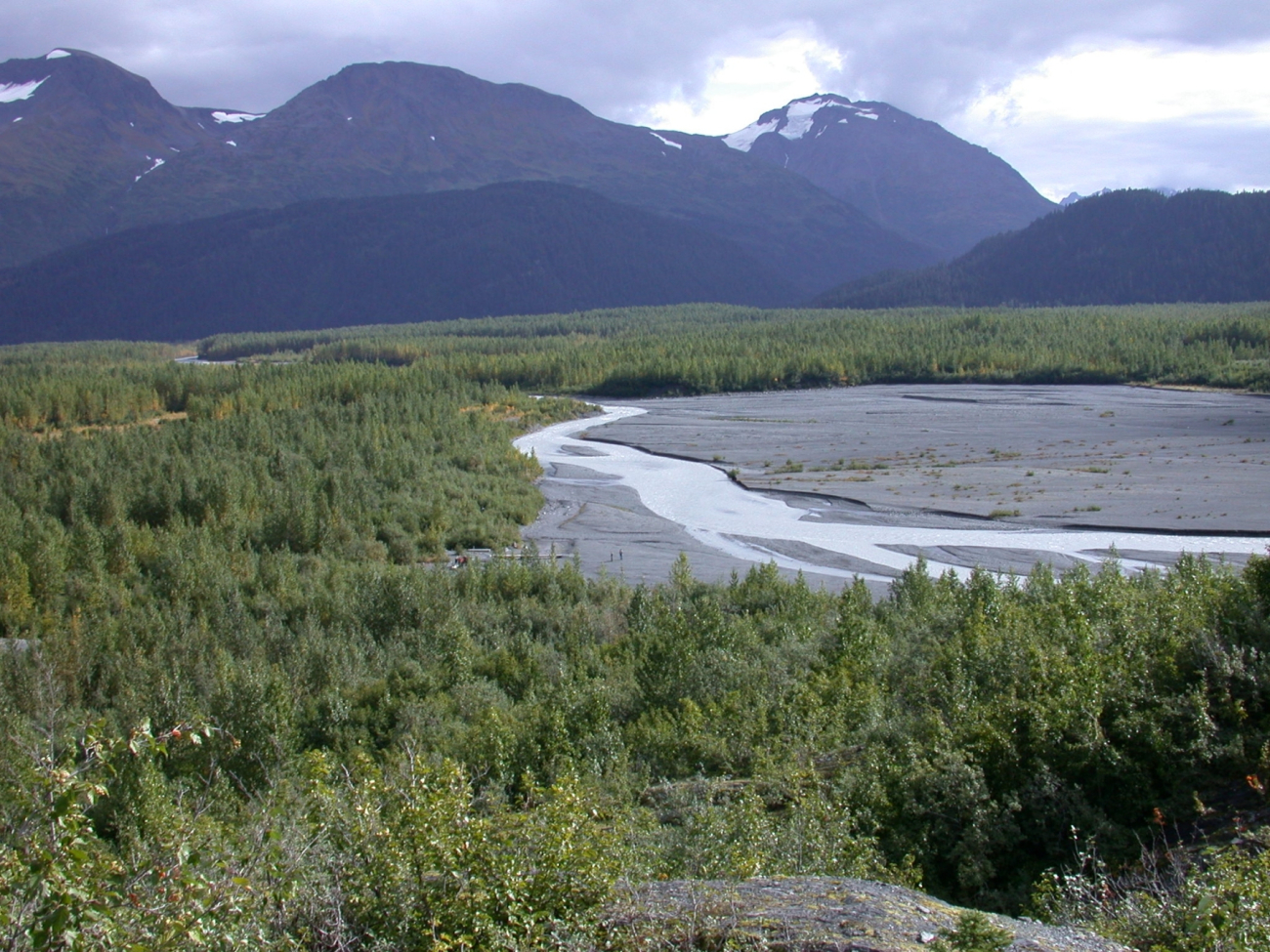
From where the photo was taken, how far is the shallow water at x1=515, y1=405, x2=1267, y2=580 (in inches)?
1079

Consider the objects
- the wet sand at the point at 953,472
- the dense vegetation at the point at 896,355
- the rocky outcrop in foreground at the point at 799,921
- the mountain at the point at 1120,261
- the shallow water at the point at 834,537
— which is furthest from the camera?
the mountain at the point at 1120,261

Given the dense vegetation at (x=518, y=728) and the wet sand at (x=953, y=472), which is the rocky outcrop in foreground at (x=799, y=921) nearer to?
the dense vegetation at (x=518, y=728)

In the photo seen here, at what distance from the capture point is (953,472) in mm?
39812

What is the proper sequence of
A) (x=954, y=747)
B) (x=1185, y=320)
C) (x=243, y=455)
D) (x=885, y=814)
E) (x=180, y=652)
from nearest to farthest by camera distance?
(x=885, y=814) → (x=954, y=747) → (x=180, y=652) → (x=243, y=455) → (x=1185, y=320)

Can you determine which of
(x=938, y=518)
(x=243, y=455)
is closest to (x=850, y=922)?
(x=938, y=518)

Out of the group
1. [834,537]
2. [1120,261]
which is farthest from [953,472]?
[1120,261]

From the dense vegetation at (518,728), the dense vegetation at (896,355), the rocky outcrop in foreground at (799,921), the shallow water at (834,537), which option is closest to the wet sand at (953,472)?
the shallow water at (834,537)

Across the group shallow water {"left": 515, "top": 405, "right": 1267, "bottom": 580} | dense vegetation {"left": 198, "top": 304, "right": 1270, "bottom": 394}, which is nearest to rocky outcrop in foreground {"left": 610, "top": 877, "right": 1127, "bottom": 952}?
shallow water {"left": 515, "top": 405, "right": 1267, "bottom": 580}

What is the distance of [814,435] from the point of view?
52.9 m

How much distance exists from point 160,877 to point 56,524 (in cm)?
2734

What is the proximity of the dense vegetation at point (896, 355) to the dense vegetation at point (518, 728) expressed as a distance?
52748mm

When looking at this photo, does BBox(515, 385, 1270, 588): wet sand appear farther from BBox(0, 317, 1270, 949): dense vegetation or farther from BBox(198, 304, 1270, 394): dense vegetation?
BBox(198, 304, 1270, 394): dense vegetation

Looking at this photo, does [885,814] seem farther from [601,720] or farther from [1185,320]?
[1185,320]

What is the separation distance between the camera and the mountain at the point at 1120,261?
15312 centimetres
